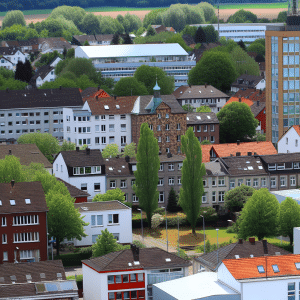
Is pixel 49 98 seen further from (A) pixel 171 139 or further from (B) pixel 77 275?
(B) pixel 77 275

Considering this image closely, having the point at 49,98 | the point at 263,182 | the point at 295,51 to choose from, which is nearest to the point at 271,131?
the point at 295,51

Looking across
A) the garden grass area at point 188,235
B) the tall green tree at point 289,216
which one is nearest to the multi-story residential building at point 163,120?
the garden grass area at point 188,235

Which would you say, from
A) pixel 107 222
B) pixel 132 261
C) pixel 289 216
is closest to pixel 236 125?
pixel 289 216

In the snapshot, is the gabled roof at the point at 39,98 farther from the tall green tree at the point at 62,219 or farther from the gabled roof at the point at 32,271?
the gabled roof at the point at 32,271

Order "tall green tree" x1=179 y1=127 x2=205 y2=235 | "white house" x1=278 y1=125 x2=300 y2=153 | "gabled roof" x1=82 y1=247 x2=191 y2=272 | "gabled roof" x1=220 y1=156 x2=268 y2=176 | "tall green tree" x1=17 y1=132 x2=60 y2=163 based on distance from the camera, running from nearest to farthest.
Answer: "gabled roof" x1=82 y1=247 x2=191 y2=272 → "tall green tree" x1=179 y1=127 x2=205 y2=235 → "gabled roof" x1=220 y1=156 x2=268 y2=176 → "white house" x1=278 y1=125 x2=300 y2=153 → "tall green tree" x1=17 y1=132 x2=60 y2=163

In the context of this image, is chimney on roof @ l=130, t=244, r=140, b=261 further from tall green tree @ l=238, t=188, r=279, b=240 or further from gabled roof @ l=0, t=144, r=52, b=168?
gabled roof @ l=0, t=144, r=52, b=168

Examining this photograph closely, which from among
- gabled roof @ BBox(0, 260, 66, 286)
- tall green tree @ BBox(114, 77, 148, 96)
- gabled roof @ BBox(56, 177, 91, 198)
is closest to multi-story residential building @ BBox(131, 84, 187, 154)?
gabled roof @ BBox(56, 177, 91, 198)
